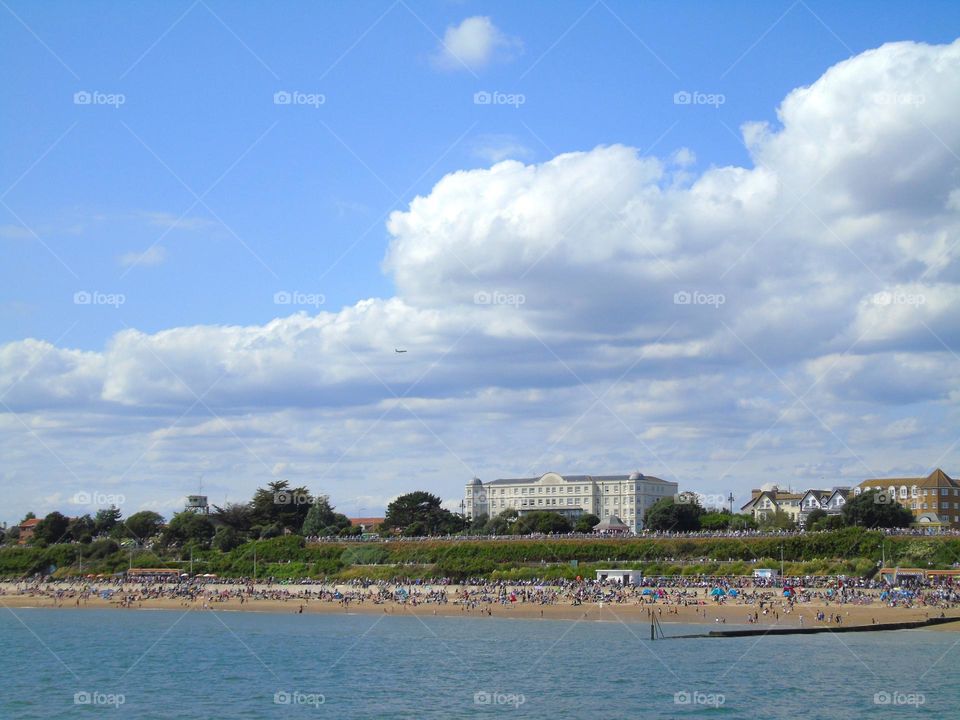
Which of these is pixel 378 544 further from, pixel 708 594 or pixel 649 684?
pixel 649 684

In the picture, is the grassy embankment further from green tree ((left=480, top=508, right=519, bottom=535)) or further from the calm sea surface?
green tree ((left=480, top=508, right=519, bottom=535))

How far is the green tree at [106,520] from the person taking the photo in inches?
5103

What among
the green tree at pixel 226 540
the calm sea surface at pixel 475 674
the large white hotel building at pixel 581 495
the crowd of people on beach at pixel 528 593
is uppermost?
the large white hotel building at pixel 581 495

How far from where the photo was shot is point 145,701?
121 ft

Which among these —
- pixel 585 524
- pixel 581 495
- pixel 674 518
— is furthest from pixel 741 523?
pixel 581 495

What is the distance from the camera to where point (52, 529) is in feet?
394

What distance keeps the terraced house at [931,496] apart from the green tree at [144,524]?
83.3 meters

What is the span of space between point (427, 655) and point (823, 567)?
35682mm

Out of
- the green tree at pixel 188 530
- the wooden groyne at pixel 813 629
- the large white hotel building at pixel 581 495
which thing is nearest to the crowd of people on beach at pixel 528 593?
the wooden groyne at pixel 813 629

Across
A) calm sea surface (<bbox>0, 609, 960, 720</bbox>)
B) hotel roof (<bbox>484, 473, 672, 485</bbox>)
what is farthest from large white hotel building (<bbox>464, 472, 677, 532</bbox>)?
calm sea surface (<bbox>0, 609, 960, 720</bbox>)

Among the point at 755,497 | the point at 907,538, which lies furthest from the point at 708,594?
the point at 755,497

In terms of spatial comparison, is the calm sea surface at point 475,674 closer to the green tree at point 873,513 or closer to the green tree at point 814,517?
the green tree at point 873,513

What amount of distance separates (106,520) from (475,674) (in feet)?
339

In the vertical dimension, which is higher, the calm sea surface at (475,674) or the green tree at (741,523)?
the green tree at (741,523)
